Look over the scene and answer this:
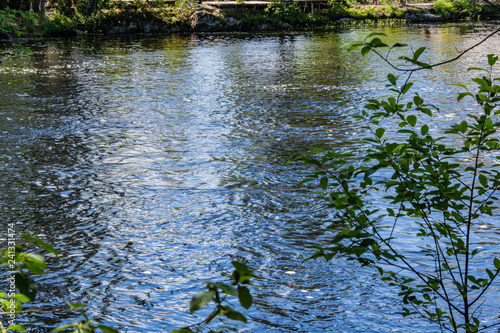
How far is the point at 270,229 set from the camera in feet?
26.0

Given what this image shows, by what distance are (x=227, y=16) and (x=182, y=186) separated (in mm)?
42083

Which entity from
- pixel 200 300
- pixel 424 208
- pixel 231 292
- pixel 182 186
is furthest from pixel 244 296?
pixel 182 186

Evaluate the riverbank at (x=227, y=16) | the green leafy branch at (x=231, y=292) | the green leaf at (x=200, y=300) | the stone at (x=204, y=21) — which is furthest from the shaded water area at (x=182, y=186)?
the stone at (x=204, y=21)

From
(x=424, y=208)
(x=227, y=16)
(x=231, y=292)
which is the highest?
(x=227, y=16)

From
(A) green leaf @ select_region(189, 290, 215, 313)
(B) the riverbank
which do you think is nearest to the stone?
(B) the riverbank

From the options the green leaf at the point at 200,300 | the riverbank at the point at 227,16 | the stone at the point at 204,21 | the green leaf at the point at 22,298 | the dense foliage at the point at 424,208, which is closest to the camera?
the green leaf at the point at 200,300

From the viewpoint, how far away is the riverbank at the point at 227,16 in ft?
142

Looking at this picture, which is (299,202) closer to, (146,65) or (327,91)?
(327,91)

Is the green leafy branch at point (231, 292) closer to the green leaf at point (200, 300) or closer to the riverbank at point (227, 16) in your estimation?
the green leaf at point (200, 300)

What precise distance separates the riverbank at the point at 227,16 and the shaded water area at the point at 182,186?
21.4 meters

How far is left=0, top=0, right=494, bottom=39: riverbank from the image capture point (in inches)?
1705

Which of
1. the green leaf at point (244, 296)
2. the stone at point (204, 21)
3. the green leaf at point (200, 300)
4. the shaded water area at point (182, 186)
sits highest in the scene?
the stone at point (204, 21)

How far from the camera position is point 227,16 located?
49.0 metres

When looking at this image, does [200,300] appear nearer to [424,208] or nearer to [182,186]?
[424,208]
